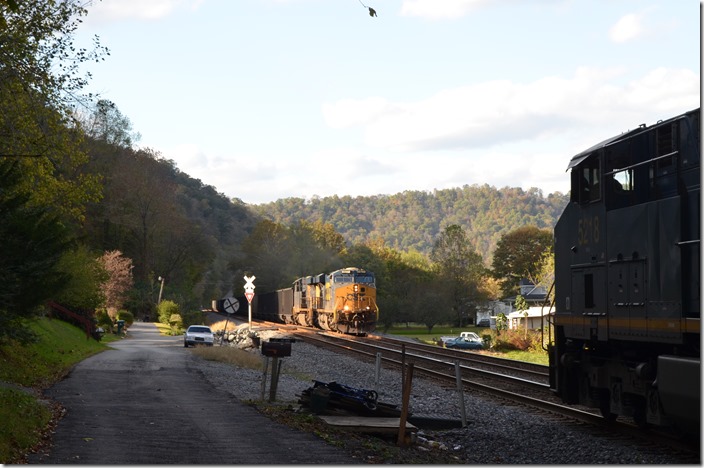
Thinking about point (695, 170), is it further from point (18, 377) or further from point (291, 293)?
point (291, 293)

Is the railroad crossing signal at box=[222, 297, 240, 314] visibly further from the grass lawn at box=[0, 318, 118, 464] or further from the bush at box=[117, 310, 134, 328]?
the bush at box=[117, 310, 134, 328]

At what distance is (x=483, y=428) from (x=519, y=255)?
352 feet


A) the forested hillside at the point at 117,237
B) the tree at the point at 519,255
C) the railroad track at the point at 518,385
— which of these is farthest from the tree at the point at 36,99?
the tree at the point at 519,255

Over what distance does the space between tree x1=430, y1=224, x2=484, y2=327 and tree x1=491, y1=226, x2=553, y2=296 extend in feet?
10.8

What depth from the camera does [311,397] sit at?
17.0 meters

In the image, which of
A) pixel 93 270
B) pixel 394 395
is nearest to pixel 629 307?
pixel 394 395

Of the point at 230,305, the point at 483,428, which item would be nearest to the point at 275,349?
the point at 483,428

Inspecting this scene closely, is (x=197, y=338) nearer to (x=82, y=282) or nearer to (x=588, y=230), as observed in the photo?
(x=82, y=282)

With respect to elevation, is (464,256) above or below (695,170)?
above

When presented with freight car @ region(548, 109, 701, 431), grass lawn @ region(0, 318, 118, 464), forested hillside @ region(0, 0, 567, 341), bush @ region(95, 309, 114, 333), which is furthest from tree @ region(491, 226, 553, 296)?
freight car @ region(548, 109, 701, 431)

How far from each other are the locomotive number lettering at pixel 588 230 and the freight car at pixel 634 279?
2 centimetres

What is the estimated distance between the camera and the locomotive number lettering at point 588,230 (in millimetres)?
16212

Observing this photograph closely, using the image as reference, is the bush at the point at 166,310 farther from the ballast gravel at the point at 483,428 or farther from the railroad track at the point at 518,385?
the ballast gravel at the point at 483,428

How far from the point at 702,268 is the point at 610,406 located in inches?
185
